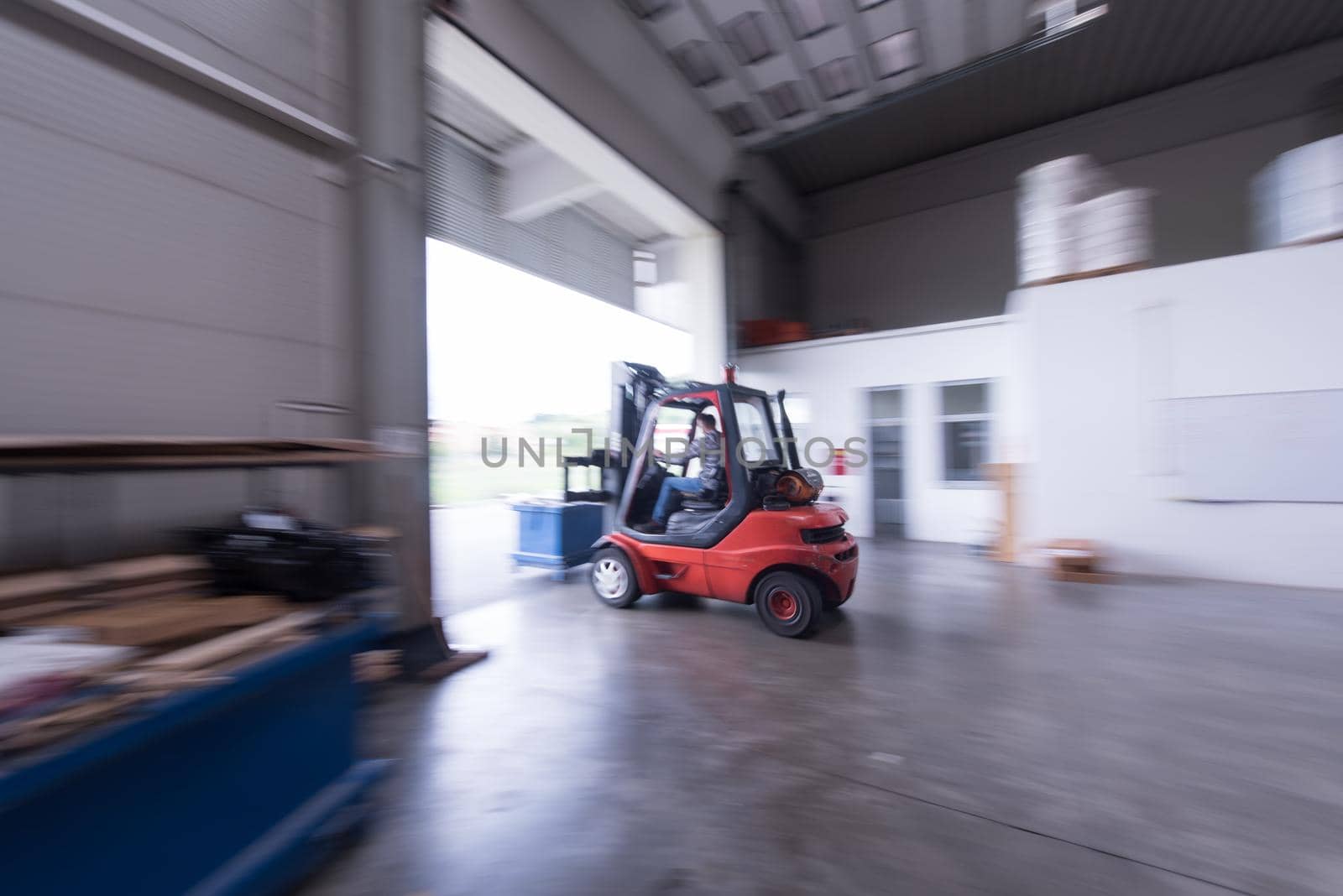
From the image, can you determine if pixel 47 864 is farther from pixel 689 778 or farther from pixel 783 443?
pixel 783 443

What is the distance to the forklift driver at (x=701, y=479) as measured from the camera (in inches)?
179

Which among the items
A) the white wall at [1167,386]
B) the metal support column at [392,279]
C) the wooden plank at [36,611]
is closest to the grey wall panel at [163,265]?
the metal support column at [392,279]

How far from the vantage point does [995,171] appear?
1059 cm

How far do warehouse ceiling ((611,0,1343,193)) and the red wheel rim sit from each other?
6966mm

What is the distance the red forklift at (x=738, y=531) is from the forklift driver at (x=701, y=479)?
0.19 feet

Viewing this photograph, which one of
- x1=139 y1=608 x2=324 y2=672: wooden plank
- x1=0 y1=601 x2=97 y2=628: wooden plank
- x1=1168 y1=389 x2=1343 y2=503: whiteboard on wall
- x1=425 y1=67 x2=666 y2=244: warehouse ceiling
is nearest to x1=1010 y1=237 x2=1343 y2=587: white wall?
x1=1168 y1=389 x2=1343 y2=503: whiteboard on wall

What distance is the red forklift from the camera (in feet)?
13.4

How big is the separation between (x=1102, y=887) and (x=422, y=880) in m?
2.18

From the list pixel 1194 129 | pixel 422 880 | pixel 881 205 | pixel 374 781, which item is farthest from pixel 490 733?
pixel 1194 129

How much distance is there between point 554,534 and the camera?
5.85 m

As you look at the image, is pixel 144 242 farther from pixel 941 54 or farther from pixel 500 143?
pixel 941 54

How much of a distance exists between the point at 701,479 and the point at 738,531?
0.64 m

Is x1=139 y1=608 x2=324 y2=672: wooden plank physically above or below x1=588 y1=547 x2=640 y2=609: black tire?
above

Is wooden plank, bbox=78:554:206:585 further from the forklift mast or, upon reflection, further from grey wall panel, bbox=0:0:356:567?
the forklift mast
